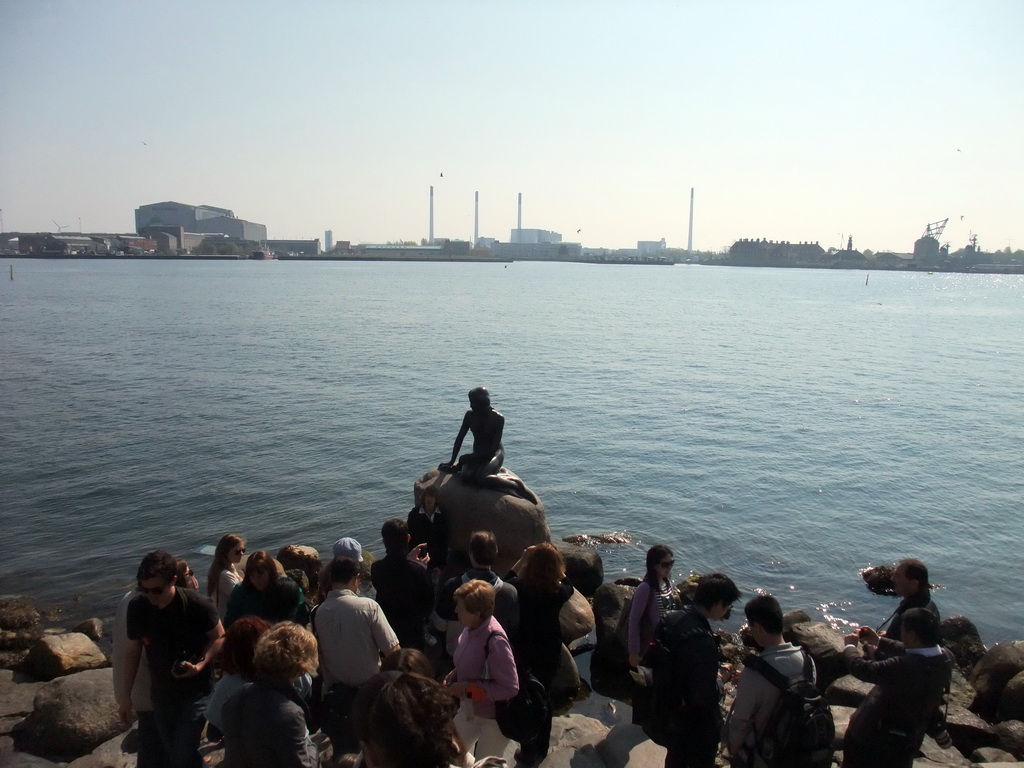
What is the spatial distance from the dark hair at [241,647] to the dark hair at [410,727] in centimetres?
187

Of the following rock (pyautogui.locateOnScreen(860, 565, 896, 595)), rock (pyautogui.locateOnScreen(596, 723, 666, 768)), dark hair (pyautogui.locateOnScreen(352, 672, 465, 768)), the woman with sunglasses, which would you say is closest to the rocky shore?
rock (pyautogui.locateOnScreen(596, 723, 666, 768))

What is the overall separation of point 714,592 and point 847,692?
16.3ft

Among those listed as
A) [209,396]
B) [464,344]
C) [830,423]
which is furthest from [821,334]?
[209,396]

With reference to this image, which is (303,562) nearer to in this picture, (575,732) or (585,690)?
(585,690)

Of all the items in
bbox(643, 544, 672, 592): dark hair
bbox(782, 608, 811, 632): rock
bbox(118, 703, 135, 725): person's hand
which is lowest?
bbox(782, 608, 811, 632): rock

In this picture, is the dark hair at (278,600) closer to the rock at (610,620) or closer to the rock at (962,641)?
the rock at (610,620)

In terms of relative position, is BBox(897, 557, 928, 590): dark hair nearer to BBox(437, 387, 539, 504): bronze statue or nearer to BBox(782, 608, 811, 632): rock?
BBox(782, 608, 811, 632): rock

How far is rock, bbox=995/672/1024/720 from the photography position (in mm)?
9234

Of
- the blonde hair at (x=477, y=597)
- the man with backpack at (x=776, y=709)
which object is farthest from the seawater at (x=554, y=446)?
the blonde hair at (x=477, y=597)

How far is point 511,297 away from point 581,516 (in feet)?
274

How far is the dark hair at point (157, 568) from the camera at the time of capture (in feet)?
16.8

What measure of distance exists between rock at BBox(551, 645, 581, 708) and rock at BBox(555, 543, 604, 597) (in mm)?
3006

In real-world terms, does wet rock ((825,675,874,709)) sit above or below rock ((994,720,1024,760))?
above

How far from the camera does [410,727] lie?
118 inches
